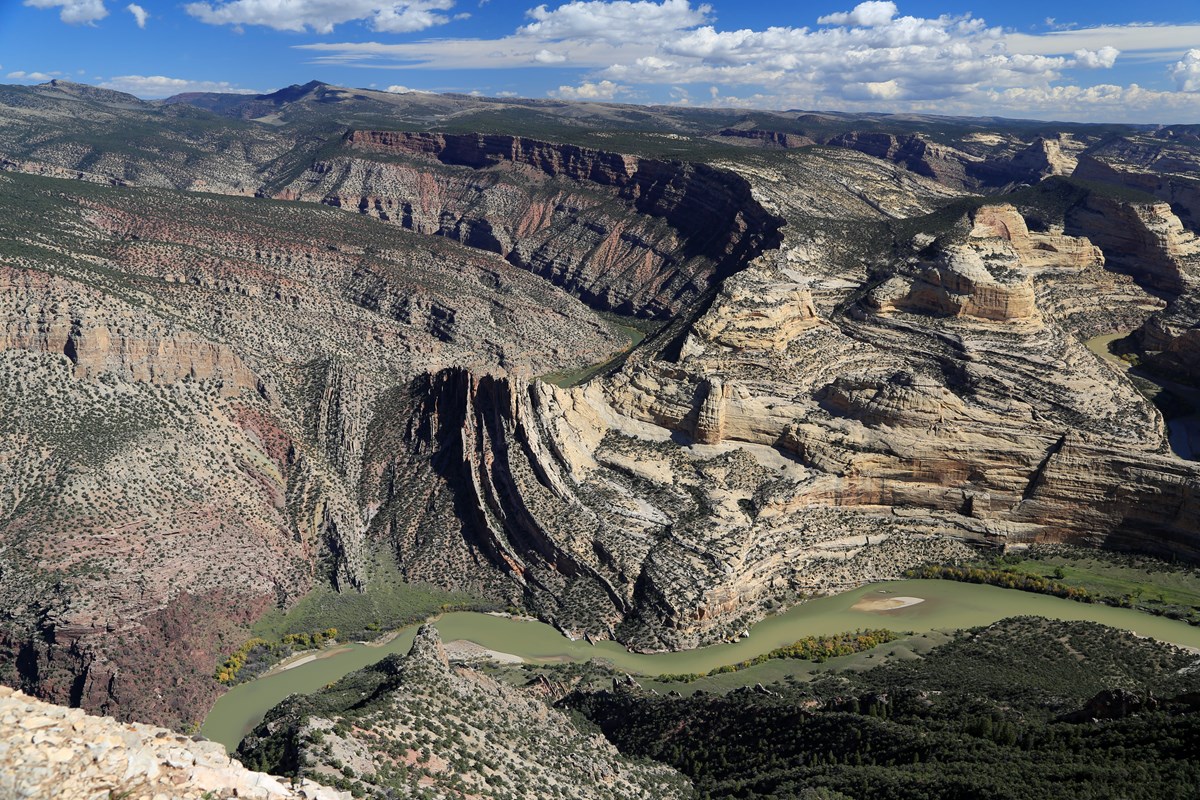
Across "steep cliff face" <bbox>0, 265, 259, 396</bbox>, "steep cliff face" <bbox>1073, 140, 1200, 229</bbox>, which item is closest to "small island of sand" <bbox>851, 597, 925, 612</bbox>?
"steep cliff face" <bbox>0, 265, 259, 396</bbox>

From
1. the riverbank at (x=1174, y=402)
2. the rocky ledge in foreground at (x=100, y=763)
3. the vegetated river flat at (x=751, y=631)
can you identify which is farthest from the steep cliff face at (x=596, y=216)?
the rocky ledge in foreground at (x=100, y=763)

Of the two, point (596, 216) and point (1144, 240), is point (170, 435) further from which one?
point (1144, 240)

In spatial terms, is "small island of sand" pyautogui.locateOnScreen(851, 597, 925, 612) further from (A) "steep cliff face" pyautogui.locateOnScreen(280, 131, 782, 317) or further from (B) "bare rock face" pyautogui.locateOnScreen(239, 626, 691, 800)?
(A) "steep cliff face" pyautogui.locateOnScreen(280, 131, 782, 317)

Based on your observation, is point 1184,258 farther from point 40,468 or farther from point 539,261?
point 40,468

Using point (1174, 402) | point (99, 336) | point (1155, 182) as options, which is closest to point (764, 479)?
point (1174, 402)

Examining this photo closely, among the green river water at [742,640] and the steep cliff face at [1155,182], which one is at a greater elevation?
the steep cliff face at [1155,182]

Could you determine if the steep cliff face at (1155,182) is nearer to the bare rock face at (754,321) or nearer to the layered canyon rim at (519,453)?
the layered canyon rim at (519,453)
